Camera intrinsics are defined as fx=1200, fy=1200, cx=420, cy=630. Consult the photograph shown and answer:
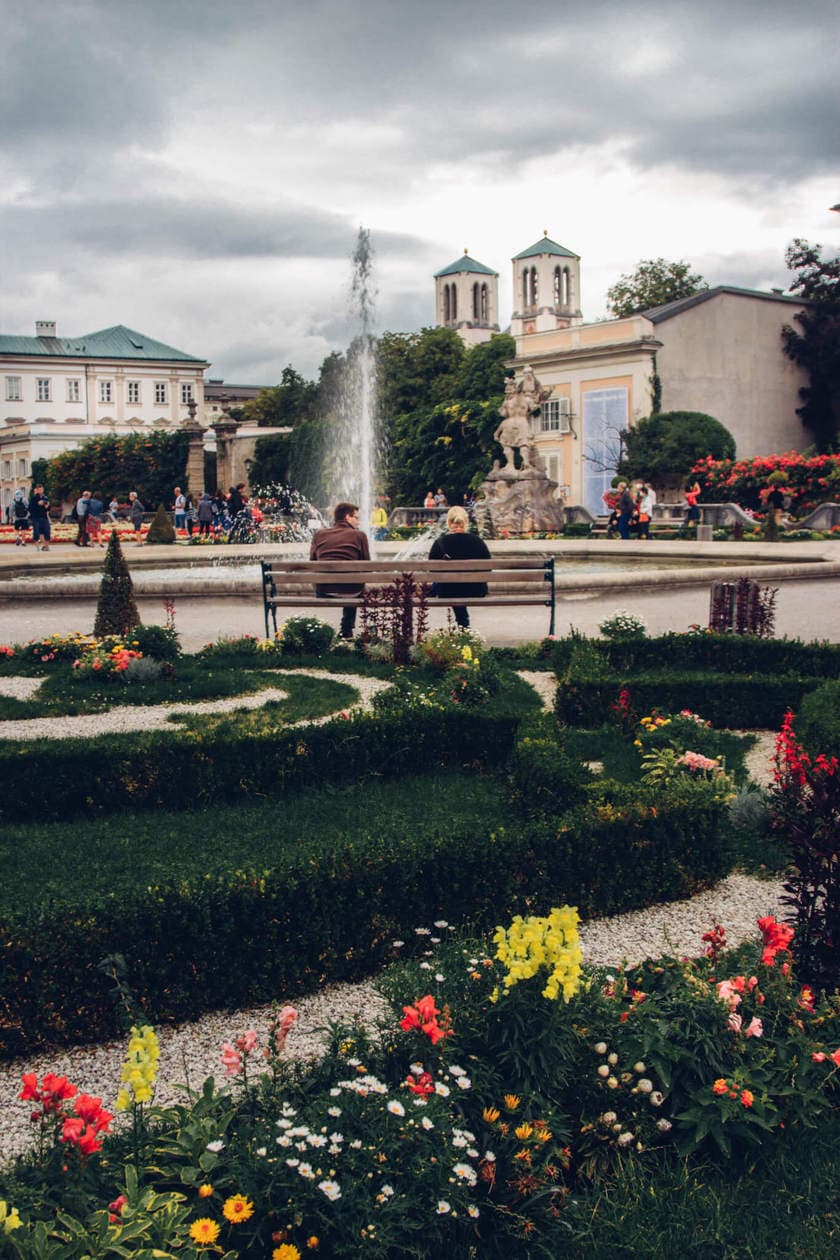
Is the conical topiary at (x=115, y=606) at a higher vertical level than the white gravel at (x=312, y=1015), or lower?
higher

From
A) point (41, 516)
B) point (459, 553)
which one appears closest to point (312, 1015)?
point (459, 553)

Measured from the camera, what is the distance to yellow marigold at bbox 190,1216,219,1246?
2412 mm

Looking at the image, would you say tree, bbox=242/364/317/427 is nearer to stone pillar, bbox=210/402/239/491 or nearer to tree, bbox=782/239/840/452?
stone pillar, bbox=210/402/239/491

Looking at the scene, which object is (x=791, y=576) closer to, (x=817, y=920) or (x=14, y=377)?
(x=817, y=920)

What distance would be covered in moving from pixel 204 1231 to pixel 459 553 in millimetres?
9306

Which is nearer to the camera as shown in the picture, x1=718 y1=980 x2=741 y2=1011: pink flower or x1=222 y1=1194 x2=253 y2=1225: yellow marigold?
x1=222 y1=1194 x2=253 y2=1225: yellow marigold

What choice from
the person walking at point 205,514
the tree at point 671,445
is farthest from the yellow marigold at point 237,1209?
the tree at point 671,445

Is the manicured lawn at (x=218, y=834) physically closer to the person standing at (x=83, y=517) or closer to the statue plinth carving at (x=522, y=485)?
the person standing at (x=83, y=517)

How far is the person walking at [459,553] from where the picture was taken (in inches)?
444

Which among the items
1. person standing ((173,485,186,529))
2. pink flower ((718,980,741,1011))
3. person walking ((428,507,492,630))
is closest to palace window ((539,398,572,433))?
person standing ((173,485,186,529))

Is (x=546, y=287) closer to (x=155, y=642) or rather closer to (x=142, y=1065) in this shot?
(x=155, y=642)

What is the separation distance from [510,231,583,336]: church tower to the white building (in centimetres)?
2394

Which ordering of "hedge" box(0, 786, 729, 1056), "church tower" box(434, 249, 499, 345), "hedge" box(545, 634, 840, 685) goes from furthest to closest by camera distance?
1. "church tower" box(434, 249, 499, 345)
2. "hedge" box(545, 634, 840, 685)
3. "hedge" box(0, 786, 729, 1056)

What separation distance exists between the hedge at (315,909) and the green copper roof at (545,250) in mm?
86311
